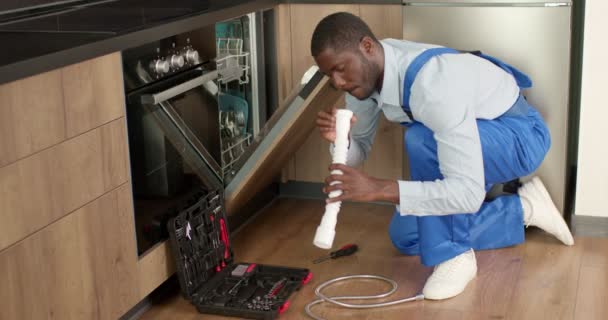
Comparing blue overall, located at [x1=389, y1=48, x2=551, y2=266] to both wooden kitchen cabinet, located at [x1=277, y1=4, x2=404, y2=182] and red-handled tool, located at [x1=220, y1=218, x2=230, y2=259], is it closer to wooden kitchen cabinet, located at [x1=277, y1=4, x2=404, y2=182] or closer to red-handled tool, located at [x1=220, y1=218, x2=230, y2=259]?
wooden kitchen cabinet, located at [x1=277, y1=4, x2=404, y2=182]

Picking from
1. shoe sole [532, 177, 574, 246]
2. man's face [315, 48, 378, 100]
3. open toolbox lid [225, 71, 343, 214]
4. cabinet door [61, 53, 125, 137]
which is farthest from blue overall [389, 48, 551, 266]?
cabinet door [61, 53, 125, 137]

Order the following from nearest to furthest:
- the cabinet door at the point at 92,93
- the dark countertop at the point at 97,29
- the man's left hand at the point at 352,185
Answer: the dark countertop at the point at 97,29
the cabinet door at the point at 92,93
the man's left hand at the point at 352,185

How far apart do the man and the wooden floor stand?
0.25 feet

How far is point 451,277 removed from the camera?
290cm

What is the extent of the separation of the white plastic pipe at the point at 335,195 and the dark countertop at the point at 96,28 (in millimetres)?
600

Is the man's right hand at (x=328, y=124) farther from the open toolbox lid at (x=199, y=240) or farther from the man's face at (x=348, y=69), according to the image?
the open toolbox lid at (x=199, y=240)

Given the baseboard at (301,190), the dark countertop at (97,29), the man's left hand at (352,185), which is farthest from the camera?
the baseboard at (301,190)

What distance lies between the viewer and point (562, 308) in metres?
2.79

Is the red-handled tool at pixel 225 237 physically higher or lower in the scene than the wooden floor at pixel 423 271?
higher

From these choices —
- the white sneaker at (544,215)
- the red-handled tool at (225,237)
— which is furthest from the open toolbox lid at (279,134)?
the white sneaker at (544,215)

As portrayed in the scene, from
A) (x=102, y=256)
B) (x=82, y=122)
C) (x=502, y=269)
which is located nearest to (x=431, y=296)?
(x=502, y=269)

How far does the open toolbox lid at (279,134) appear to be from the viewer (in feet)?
9.76

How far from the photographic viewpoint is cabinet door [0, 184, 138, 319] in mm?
2096

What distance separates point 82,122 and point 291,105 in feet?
2.79
